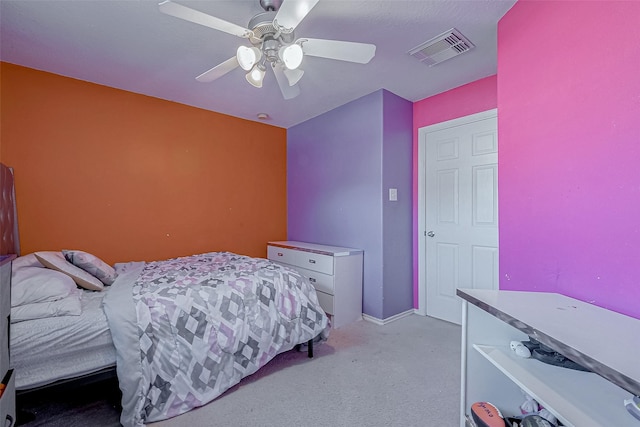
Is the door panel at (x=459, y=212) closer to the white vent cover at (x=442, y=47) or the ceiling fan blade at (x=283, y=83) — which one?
the white vent cover at (x=442, y=47)

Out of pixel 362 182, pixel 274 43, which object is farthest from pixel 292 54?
pixel 362 182

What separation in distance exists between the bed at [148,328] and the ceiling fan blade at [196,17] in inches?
40.8

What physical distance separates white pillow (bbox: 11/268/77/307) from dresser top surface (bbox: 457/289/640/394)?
2082 mm

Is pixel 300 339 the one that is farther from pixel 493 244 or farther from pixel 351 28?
pixel 351 28

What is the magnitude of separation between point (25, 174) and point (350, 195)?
296cm

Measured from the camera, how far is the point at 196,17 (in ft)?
4.56

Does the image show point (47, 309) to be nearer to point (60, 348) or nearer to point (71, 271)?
point (60, 348)

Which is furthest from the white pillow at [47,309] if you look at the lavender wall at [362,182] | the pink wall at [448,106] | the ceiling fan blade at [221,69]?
the pink wall at [448,106]

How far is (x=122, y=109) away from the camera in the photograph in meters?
2.87

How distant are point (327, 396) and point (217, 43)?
2513 millimetres

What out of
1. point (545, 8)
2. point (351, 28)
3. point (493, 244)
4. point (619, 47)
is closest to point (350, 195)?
point (493, 244)

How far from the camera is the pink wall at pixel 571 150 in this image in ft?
3.49

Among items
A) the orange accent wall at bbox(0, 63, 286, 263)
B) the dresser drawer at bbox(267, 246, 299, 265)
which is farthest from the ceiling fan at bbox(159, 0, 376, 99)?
the dresser drawer at bbox(267, 246, 299, 265)

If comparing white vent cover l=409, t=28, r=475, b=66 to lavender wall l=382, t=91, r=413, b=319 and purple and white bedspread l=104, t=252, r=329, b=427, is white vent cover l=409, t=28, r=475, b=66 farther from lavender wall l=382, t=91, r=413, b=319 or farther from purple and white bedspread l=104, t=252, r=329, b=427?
purple and white bedspread l=104, t=252, r=329, b=427
